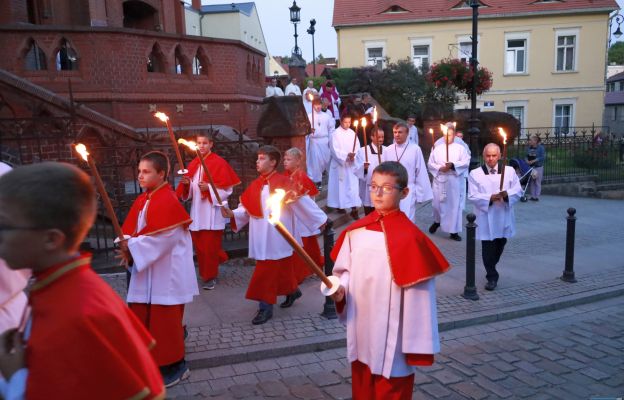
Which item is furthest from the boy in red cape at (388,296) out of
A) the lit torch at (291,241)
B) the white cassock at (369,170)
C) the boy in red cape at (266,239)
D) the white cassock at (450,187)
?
the white cassock at (450,187)

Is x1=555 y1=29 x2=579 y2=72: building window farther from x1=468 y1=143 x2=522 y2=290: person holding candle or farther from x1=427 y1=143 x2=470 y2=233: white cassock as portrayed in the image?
x1=468 y1=143 x2=522 y2=290: person holding candle

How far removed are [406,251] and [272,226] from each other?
2871mm

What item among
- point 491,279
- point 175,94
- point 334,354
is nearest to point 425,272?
point 334,354

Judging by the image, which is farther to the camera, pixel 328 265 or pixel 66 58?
pixel 66 58

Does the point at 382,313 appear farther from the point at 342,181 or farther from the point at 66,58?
the point at 66,58

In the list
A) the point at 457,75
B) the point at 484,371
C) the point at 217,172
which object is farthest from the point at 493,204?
the point at 457,75

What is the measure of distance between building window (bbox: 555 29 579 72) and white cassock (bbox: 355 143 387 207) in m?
28.4

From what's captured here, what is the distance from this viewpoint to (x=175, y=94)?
14.0 meters

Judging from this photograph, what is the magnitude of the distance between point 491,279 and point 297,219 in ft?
9.58

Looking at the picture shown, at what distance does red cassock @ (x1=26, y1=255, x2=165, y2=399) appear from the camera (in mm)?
1865

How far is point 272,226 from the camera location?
6.13 meters

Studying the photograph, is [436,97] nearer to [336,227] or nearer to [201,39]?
[201,39]

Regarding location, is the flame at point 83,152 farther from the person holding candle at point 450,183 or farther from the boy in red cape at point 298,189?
the person holding candle at point 450,183

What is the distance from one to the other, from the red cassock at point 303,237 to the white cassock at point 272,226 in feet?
0.50
